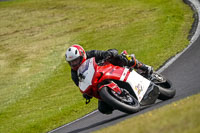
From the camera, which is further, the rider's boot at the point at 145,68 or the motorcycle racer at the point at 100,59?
the rider's boot at the point at 145,68

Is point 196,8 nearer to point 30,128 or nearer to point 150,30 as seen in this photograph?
point 150,30

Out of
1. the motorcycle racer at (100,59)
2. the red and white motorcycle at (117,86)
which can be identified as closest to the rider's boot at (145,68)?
the motorcycle racer at (100,59)

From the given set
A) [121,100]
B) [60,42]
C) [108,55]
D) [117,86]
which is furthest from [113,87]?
[60,42]

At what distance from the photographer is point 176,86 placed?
33.6 ft

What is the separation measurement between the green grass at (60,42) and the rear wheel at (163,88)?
7.90 feet

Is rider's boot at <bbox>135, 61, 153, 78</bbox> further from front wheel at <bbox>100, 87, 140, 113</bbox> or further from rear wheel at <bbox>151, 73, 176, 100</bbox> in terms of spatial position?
front wheel at <bbox>100, 87, 140, 113</bbox>

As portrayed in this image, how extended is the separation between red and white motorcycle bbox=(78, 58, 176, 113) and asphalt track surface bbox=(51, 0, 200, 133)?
9.9 inches

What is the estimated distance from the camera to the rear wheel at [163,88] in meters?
8.76

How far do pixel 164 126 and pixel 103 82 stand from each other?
9.68ft

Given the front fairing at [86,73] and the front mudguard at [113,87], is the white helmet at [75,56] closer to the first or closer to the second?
the front fairing at [86,73]

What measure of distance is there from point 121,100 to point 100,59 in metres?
1.11

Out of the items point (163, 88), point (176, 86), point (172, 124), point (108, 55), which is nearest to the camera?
point (172, 124)

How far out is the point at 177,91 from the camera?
9766 mm

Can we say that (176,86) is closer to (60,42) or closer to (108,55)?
(108,55)
